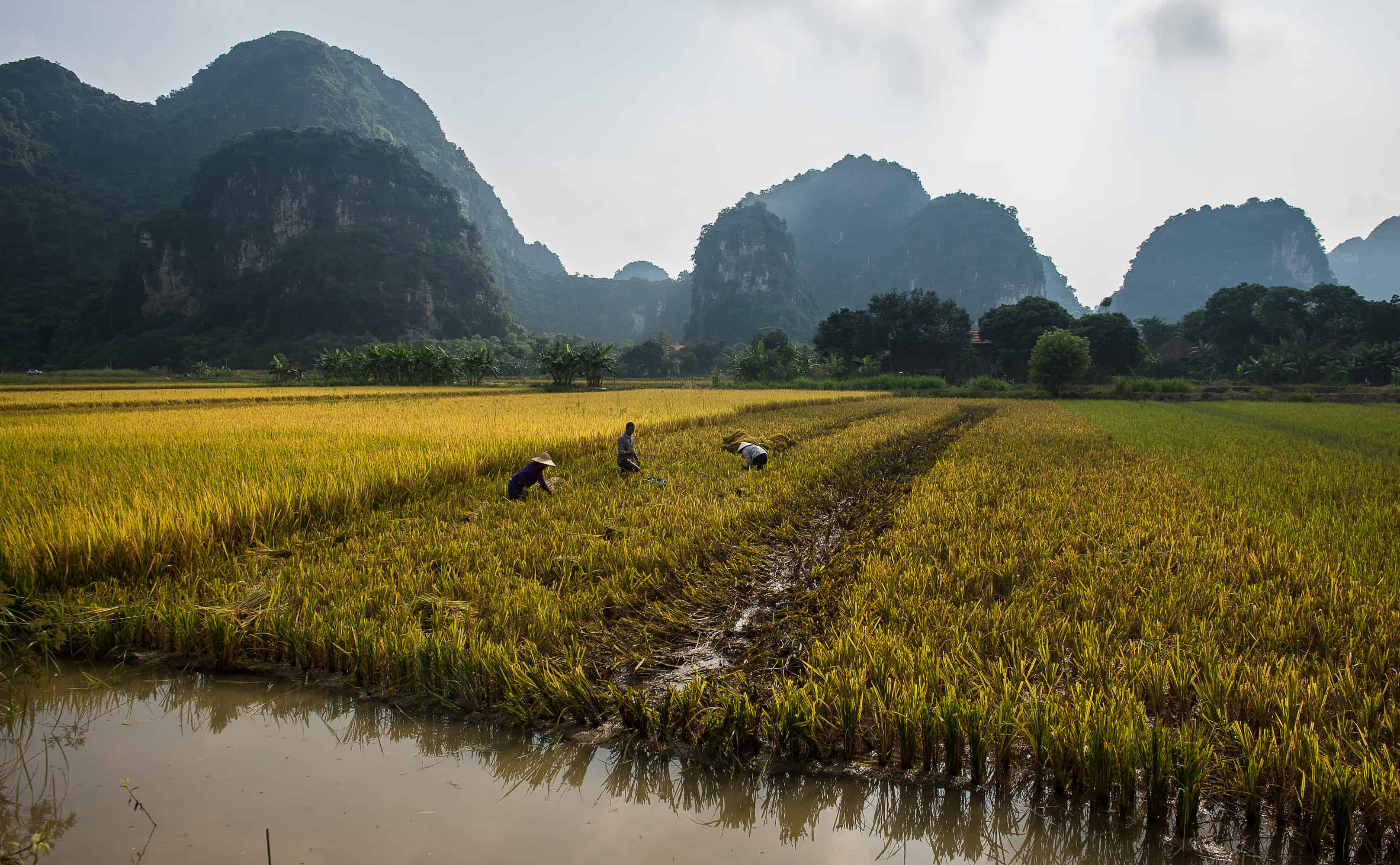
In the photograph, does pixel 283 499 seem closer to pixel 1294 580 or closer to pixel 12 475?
pixel 12 475

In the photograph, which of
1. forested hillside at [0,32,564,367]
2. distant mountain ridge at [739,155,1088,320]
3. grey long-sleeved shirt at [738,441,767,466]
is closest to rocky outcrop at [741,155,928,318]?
distant mountain ridge at [739,155,1088,320]

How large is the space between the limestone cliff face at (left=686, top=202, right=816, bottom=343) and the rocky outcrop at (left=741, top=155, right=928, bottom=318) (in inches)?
420

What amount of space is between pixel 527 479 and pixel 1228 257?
18946 centimetres

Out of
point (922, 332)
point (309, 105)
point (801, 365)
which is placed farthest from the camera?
point (309, 105)

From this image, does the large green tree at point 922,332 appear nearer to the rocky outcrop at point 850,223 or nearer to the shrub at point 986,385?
the shrub at point 986,385

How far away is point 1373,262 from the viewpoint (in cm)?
18275

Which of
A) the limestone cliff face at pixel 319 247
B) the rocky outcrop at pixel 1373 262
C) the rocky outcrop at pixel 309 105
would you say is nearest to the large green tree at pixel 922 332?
the limestone cliff face at pixel 319 247

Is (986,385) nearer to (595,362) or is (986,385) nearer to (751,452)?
(595,362)

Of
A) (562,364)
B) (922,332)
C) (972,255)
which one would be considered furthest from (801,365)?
(972,255)

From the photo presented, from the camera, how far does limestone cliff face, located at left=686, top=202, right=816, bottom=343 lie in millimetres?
112312

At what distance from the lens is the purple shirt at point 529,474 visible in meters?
5.79

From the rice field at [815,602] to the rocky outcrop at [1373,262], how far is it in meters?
253

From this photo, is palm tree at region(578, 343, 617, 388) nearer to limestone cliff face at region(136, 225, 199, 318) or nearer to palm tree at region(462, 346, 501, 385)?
palm tree at region(462, 346, 501, 385)

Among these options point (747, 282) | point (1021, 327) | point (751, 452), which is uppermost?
point (747, 282)
